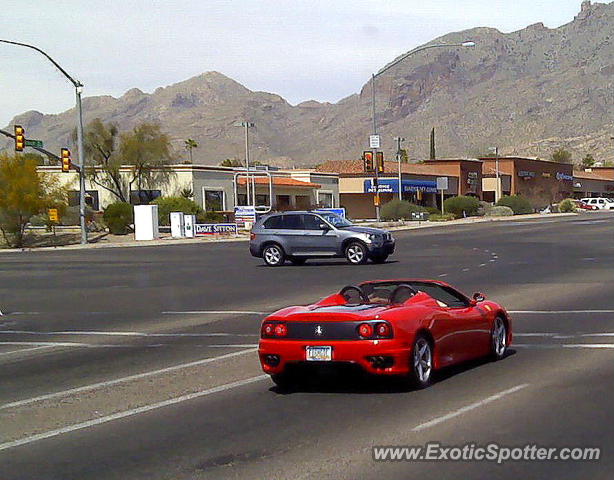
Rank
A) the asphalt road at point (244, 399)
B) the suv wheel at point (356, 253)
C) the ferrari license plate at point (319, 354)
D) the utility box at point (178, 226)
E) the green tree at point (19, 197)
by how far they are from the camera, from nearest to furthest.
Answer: the asphalt road at point (244, 399) < the ferrari license plate at point (319, 354) < the suv wheel at point (356, 253) < the green tree at point (19, 197) < the utility box at point (178, 226)

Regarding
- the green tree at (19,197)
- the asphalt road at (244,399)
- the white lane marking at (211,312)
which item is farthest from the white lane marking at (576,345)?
the green tree at (19,197)

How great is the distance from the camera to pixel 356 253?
30.9m

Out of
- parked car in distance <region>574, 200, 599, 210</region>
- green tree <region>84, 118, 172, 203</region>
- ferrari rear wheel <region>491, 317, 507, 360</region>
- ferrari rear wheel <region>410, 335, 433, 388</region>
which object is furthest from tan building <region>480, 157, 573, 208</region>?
ferrari rear wheel <region>410, 335, 433, 388</region>

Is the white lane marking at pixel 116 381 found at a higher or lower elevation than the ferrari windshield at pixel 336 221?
lower

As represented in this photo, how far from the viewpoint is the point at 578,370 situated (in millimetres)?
11320

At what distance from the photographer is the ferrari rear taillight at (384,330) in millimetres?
9766

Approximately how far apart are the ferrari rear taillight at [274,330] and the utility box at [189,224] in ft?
169

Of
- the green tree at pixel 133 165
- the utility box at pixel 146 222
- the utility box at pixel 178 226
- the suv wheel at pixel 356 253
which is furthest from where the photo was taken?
the green tree at pixel 133 165

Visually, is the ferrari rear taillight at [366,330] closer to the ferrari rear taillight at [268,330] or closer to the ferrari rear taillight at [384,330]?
the ferrari rear taillight at [384,330]

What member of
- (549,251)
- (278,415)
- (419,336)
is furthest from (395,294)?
(549,251)

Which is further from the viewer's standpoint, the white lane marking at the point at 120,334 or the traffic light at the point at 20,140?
the traffic light at the point at 20,140

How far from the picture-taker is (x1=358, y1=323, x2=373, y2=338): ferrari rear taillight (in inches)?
386

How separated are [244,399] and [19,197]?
51.7 metres

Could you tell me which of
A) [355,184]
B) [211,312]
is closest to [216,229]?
[355,184]
